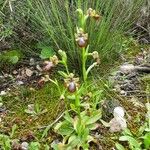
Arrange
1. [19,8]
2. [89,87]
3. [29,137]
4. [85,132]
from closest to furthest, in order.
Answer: [85,132] < [29,137] < [89,87] < [19,8]

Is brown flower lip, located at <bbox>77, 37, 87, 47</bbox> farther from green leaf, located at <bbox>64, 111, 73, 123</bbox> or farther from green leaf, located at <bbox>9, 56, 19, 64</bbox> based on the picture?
green leaf, located at <bbox>9, 56, 19, 64</bbox>

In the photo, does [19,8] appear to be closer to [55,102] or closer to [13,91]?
A: [13,91]

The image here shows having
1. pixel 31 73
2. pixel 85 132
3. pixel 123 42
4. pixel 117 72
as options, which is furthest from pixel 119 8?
pixel 85 132

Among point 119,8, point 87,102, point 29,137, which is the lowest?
point 29,137

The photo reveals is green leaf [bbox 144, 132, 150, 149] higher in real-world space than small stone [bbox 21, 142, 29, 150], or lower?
higher

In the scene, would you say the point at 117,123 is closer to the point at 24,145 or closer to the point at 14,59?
the point at 24,145

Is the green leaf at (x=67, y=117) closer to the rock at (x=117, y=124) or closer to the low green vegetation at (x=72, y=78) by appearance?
the low green vegetation at (x=72, y=78)

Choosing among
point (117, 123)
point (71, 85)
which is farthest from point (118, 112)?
point (71, 85)

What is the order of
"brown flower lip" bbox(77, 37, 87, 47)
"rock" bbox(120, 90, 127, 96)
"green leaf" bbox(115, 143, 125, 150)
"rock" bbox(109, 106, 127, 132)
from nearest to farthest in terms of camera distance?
1. "brown flower lip" bbox(77, 37, 87, 47)
2. "green leaf" bbox(115, 143, 125, 150)
3. "rock" bbox(109, 106, 127, 132)
4. "rock" bbox(120, 90, 127, 96)

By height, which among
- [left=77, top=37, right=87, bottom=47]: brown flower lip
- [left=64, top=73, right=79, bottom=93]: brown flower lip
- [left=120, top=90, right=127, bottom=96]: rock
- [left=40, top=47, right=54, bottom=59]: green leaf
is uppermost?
[left=77, top=37, right=87, bottom=47]: brown flower lip

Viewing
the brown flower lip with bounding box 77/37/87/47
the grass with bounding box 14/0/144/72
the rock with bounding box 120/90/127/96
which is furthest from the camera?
the grass with bounding box 14/0/144/72

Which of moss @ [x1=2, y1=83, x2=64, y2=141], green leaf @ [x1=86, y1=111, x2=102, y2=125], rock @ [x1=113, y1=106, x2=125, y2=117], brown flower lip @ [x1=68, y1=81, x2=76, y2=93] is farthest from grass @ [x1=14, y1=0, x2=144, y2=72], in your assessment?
brown flower lip @ [x1=68, y1=81, x2=76, y2=93]
